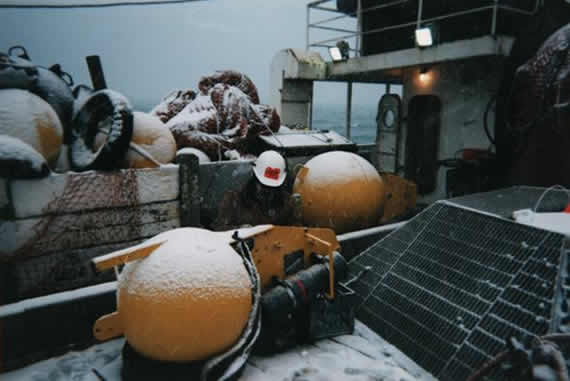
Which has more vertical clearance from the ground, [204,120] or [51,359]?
[204,120]

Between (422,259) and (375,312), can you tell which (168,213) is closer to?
(375,312)

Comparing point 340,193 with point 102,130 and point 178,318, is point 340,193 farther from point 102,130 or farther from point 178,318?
point 178,318

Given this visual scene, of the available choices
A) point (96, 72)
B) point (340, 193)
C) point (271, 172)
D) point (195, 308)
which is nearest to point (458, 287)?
point (195, 308)

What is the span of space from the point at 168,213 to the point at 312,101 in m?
9.34

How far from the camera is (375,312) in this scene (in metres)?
4.46

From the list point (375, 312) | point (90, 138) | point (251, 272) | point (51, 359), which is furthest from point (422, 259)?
point (90, 138)

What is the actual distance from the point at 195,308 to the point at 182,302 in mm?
108

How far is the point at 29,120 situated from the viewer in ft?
13.5

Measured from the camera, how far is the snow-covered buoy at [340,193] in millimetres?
6355

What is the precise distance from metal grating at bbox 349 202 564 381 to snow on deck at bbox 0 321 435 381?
0.87 ft

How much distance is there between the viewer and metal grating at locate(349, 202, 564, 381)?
3383 mm

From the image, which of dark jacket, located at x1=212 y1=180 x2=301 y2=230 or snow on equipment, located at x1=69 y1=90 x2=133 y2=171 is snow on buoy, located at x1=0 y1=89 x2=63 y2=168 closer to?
snow on equipment, located at x1=69 y1=90 x2=133 y2=171

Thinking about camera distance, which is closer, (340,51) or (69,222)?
(69,222)

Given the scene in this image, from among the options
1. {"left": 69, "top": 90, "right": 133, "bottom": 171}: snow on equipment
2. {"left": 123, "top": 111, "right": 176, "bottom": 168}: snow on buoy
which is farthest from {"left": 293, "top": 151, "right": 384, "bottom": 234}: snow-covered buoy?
{"left": 69, "top": 90, "right": 133, "bottom": 171}: snow on equipment
